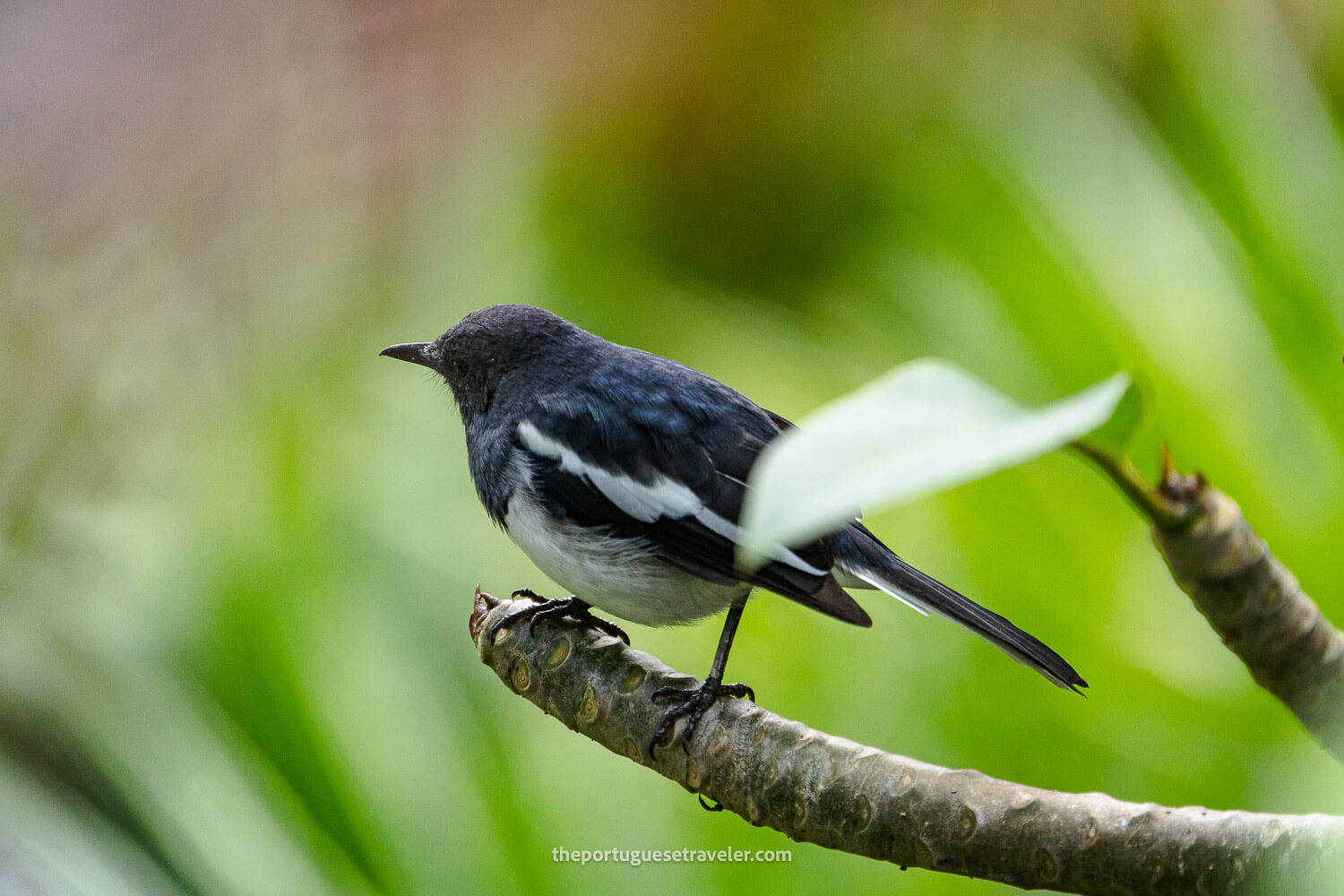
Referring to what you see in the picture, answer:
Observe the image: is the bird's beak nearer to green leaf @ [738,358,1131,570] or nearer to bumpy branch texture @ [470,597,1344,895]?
bumpy branch texture @ [470,597,1344,895]

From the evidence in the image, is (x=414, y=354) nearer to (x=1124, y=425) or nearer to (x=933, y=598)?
(x=933, y=598)

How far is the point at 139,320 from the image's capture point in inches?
89.0

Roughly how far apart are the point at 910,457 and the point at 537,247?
1810 millimetres

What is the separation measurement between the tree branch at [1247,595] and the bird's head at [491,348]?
754 millimetres

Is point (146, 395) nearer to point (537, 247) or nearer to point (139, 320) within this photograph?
point (139, 320)

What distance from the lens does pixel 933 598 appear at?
90 cm

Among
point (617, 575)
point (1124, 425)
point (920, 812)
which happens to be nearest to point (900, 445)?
point (1124, 425)

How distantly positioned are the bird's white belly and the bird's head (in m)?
0.22

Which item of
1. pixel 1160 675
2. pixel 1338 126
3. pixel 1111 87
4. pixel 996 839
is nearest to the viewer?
pixel 996 839

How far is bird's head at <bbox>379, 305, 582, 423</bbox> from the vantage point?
120cm

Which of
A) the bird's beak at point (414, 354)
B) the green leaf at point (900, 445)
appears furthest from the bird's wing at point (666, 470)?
the green leaf at point (900, 445)

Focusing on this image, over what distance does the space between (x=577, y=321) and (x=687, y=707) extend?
1235 millimetres

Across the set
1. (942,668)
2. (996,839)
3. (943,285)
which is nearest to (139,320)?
(943,285)

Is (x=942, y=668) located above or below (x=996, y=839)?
above
